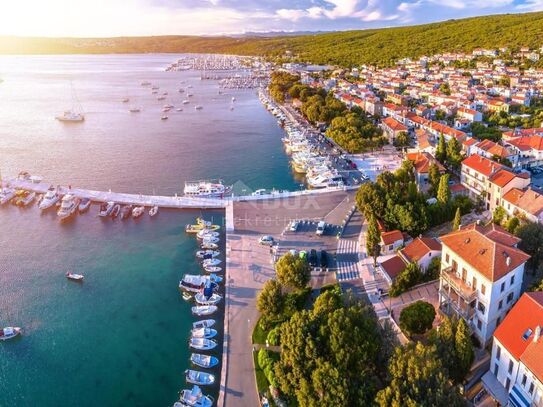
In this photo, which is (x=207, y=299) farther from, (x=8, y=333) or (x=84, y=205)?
(x=84, y=205)

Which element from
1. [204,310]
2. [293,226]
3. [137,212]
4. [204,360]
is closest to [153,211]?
[137,212]

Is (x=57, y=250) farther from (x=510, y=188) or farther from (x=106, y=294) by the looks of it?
(x=510, y=188)

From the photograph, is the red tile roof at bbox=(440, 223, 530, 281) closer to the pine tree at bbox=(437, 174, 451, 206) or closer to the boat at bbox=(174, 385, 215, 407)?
the pine tree at bbox=(437, 174, 451, 206)

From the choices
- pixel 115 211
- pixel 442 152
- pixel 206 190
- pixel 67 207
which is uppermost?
pixel 442 152

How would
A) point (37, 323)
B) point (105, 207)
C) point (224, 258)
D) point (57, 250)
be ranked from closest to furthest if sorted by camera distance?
point (37, 323)
point (224, 258)
point (57, 250)
point (105, 207)

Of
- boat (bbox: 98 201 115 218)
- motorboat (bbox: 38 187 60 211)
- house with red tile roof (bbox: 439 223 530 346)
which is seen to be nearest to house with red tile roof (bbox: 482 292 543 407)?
house with red tile roof (bbox: 439 223 530 346)

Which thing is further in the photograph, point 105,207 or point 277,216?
point 105,207

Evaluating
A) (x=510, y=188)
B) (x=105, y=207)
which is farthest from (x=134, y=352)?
(x=510, y=188)
